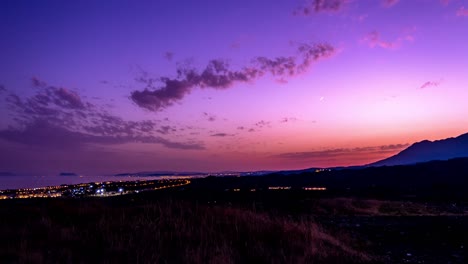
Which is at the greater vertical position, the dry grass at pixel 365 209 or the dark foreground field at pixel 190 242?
the dark foreground field at pixel 190 242

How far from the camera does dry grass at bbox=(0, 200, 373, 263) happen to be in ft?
25.0

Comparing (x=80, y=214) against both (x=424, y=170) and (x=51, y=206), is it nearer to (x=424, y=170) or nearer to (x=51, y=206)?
(x=51, y=206)

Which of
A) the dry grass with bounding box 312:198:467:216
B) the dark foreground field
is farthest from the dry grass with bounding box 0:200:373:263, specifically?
the dry grass with bounding box 312:198:467:216

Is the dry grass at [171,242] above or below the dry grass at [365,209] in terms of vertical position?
above

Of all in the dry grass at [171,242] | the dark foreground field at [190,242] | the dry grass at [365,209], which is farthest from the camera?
the dry grass at [365,209]

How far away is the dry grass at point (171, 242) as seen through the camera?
7.62m

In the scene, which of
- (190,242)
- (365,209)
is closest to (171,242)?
(190,242)

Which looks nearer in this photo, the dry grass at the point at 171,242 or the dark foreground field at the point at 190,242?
the dry grass at the point at 171,242

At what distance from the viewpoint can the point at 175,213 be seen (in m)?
12.6

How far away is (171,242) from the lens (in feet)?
29.3

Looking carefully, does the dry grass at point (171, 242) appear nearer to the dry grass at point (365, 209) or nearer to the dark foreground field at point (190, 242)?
the dark foreground field at point (190, 242)

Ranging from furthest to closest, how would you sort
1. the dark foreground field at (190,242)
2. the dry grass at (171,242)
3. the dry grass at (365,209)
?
the dry grass at (365,209)
the dark foreground field at (190,242)
the dry grass at (171,242)

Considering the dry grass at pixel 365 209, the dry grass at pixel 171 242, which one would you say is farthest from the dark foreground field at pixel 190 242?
the dry grass at pixel 365 209

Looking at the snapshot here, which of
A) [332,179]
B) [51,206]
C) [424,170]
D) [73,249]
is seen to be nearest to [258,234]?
[73,249]
